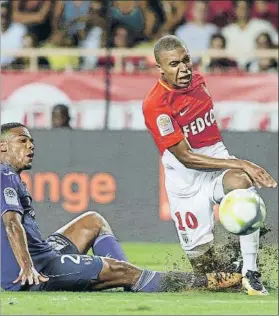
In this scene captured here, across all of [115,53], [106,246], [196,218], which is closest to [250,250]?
[196,218]

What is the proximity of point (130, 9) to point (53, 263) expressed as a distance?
8.95 metres

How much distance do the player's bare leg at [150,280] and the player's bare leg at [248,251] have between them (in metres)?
0.18

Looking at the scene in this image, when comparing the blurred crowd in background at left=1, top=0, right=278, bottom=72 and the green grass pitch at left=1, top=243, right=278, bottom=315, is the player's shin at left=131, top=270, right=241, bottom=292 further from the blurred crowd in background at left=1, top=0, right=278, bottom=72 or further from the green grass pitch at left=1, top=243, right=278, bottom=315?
the blurred crowd in background at left=1, top=0, right=278, bottom=72

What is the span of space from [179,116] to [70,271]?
1.94m

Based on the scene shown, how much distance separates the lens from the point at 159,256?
49.4 ft

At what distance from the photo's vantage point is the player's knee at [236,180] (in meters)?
10.5

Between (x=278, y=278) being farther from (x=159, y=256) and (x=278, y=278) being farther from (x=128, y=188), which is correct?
(x=128, y=188)

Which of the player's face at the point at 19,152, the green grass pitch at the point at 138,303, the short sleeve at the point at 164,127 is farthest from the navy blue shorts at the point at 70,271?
the short sleeve at the point at 164,127

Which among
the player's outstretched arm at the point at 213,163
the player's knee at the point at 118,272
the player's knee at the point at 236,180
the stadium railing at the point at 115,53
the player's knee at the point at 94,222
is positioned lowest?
the player's knee at the point at 118,272

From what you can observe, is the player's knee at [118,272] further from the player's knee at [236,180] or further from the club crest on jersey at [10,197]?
the player's knee at [236,180]

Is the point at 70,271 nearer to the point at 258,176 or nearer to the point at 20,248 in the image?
the point at 20,248

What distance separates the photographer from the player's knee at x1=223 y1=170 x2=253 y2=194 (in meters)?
10.5

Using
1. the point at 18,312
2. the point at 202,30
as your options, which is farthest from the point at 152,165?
the point at 18,312

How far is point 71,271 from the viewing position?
33.7 feet
